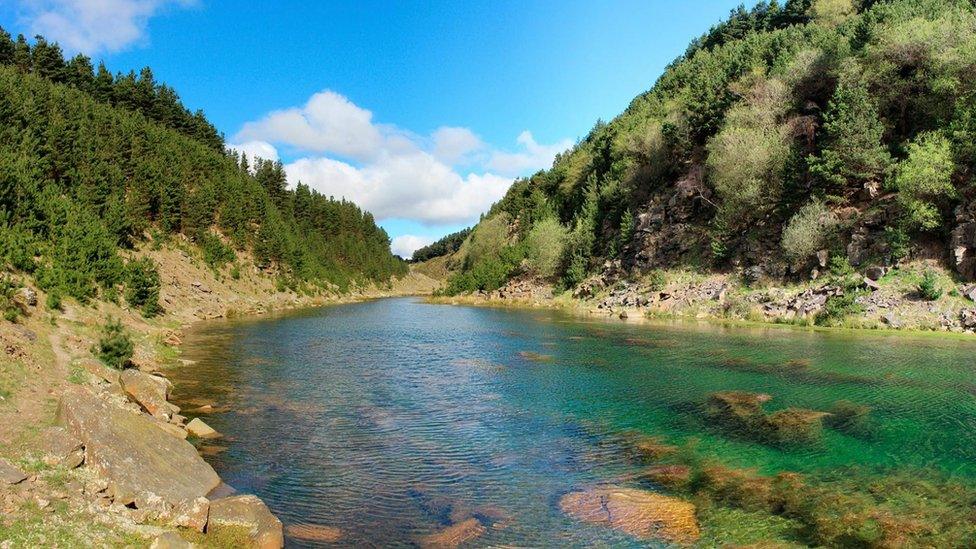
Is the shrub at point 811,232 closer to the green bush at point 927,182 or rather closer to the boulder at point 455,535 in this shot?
the green bush at point 927,182

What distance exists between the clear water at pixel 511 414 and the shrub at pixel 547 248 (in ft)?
A: 190

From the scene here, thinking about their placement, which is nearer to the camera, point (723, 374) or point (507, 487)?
point (507, 487)

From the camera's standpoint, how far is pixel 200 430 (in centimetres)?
1515

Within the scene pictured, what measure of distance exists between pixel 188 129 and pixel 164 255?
66003 millimetres

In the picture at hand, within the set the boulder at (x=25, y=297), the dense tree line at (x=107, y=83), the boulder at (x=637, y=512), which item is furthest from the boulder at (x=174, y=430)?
the dense tree line at (x=107, y=83)

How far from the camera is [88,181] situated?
53500 mm

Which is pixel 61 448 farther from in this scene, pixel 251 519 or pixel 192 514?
pixel 251 519

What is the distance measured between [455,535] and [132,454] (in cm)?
648

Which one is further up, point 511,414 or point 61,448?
point 61,448

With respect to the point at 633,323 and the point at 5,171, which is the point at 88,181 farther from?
the point at 633,323

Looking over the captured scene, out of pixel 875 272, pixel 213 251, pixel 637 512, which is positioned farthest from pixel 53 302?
pixel 875 272

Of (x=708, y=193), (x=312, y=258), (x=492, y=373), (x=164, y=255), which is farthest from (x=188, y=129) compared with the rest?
(x=492, y=373)

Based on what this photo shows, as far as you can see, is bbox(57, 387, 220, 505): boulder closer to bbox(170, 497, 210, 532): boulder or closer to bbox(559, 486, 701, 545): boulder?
bbox(170, 497, 210, 532): boulder

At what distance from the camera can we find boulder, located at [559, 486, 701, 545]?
33.1 ft
